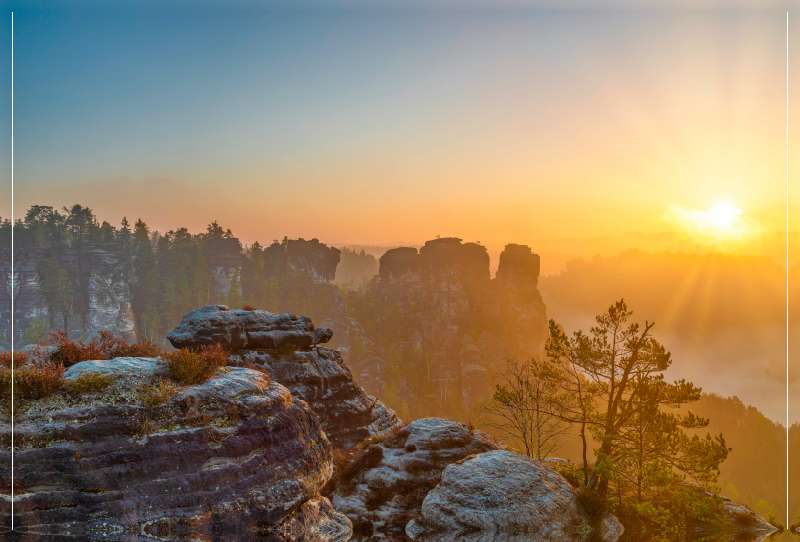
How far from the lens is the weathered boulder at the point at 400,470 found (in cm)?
2402

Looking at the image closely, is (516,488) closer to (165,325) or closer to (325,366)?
(325,366)

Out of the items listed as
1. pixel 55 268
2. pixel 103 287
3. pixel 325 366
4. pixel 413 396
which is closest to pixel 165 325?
pixel 103 287

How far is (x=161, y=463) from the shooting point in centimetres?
1488

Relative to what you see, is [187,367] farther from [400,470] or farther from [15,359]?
[400,470]

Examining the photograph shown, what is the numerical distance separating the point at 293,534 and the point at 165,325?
10249 centimetres

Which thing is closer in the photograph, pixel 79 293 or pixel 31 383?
pixel 31 383

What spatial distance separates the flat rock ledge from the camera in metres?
13.6

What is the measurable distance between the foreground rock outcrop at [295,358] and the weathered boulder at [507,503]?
12.4 metres

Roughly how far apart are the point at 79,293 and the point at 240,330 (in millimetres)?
91632

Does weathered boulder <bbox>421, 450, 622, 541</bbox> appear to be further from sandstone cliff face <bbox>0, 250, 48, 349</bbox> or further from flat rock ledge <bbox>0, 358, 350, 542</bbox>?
sandstone cliff face <bbox>0, 250, 48, 349</bbox>

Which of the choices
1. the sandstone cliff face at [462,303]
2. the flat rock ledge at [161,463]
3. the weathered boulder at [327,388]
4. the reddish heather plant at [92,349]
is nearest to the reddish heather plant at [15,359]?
the reddish heather plant at [92,349]

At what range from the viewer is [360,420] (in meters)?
35.3

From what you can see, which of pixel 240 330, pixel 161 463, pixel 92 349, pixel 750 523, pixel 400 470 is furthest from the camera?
pixel 240 330

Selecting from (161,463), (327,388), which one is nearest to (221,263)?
(327,388)
